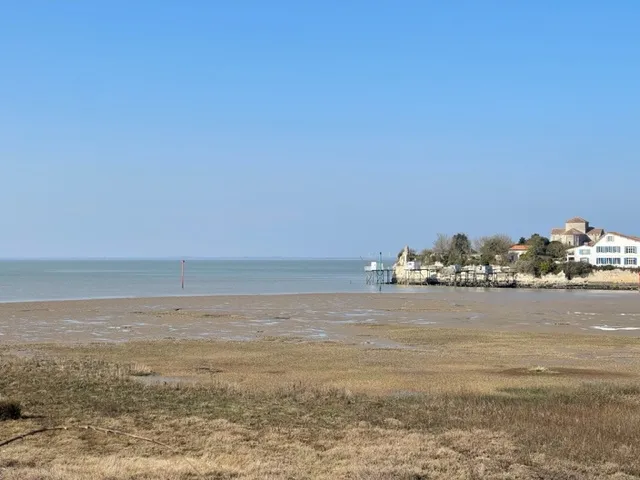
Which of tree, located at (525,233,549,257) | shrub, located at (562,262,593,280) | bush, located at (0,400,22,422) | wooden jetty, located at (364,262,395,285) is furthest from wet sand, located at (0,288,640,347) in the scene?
tree, located at (525,233,549,257)

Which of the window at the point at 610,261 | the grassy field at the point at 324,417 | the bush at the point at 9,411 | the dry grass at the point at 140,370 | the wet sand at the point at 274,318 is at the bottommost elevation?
the wet sand at the point at 274,318

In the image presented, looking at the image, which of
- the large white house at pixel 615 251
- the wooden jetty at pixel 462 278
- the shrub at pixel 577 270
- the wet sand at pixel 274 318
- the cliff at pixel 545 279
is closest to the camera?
the wet sand at pixel 274 318

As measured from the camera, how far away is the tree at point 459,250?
15725 cm

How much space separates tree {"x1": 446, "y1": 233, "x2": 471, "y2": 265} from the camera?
15725cm

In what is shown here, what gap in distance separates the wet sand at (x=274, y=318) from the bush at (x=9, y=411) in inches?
806

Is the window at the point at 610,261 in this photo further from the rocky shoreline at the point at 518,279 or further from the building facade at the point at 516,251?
the building facade at the point at 516,251

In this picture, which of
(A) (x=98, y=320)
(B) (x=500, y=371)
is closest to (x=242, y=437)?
(B) (x=500, y=371)

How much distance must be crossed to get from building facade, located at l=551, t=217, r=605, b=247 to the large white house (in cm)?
2914

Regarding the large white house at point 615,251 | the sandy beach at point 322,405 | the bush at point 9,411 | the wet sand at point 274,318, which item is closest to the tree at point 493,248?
the large white house at point 615,251

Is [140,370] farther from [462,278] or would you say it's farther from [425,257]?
[425,257]

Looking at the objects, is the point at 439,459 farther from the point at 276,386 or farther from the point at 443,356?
the point at 443,356

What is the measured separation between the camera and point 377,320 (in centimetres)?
4972

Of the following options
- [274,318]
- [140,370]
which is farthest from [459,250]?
[140,370]

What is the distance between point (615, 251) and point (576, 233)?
1441 inches
